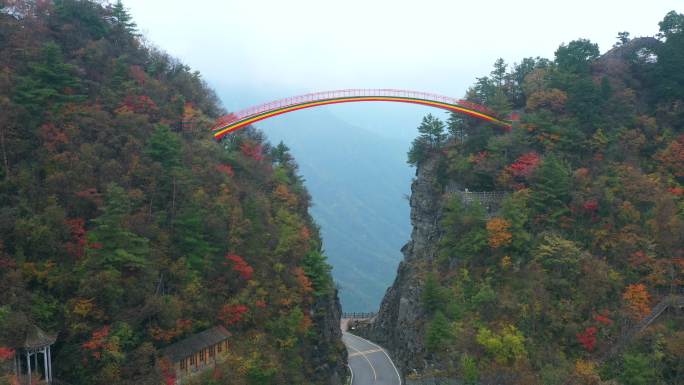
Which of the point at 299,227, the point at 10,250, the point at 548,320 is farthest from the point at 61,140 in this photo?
the point at 548,320

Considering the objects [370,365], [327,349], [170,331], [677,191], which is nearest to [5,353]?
[170,331]

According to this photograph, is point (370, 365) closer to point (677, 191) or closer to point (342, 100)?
point (342, 100)

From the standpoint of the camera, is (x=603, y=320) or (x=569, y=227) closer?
(x=603, y=320)

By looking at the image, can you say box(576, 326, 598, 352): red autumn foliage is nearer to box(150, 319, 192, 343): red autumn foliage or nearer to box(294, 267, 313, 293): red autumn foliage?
box(294, 267, 313, 293): red autumn foliage

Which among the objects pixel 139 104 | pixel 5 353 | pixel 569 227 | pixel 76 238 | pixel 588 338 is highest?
pixel 139 104

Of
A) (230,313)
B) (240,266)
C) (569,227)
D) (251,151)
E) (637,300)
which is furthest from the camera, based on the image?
(251,151)

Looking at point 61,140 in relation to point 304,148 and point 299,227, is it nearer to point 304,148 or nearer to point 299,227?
point 299,227
